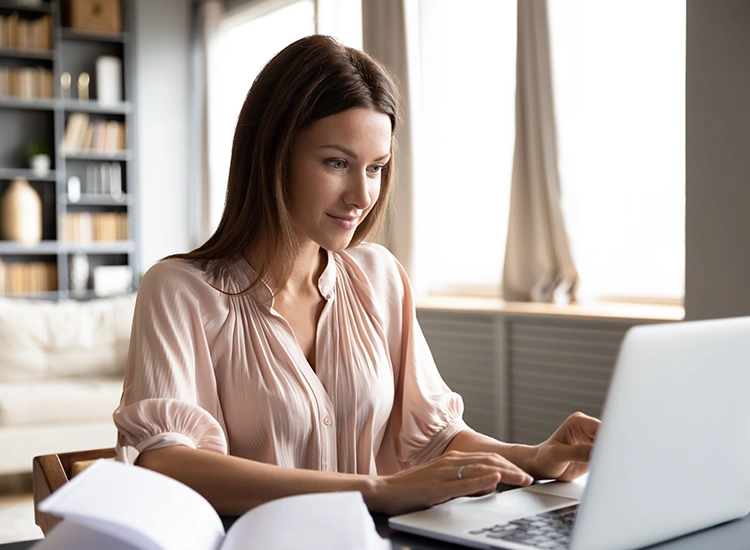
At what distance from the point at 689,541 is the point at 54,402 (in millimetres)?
3446

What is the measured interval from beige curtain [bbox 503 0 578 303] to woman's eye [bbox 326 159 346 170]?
2.62m

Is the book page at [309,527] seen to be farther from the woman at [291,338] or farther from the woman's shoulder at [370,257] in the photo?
the woman's shoulder at [370,257]

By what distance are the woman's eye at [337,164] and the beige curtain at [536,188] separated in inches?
103

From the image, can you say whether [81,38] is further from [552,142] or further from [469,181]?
[552,142]

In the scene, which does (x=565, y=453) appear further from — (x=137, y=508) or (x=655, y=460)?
(x=137, y=508)

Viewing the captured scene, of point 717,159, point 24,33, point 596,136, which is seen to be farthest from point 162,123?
point 717,159

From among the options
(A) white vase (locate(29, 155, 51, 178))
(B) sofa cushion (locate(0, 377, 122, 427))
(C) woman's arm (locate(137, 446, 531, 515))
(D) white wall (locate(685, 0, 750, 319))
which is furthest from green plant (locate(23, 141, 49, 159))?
(C) woman's arm (locate(137, 446, 531, 515))

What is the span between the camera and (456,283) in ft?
15.5

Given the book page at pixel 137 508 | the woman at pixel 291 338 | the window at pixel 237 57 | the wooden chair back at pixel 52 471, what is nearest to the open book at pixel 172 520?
the book page at pixel 137 508

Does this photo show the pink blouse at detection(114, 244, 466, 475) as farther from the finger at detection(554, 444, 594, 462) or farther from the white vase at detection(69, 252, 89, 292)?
the white vase at detection(69, 252, 89, 292)

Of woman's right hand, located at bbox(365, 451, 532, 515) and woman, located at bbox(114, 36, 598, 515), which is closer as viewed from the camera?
woman's right hand, located at bbox(365, 451, 532, 515)

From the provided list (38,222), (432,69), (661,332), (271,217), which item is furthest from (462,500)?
(38,222)

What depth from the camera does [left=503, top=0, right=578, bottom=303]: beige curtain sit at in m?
3.82

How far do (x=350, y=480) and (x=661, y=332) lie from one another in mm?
422
